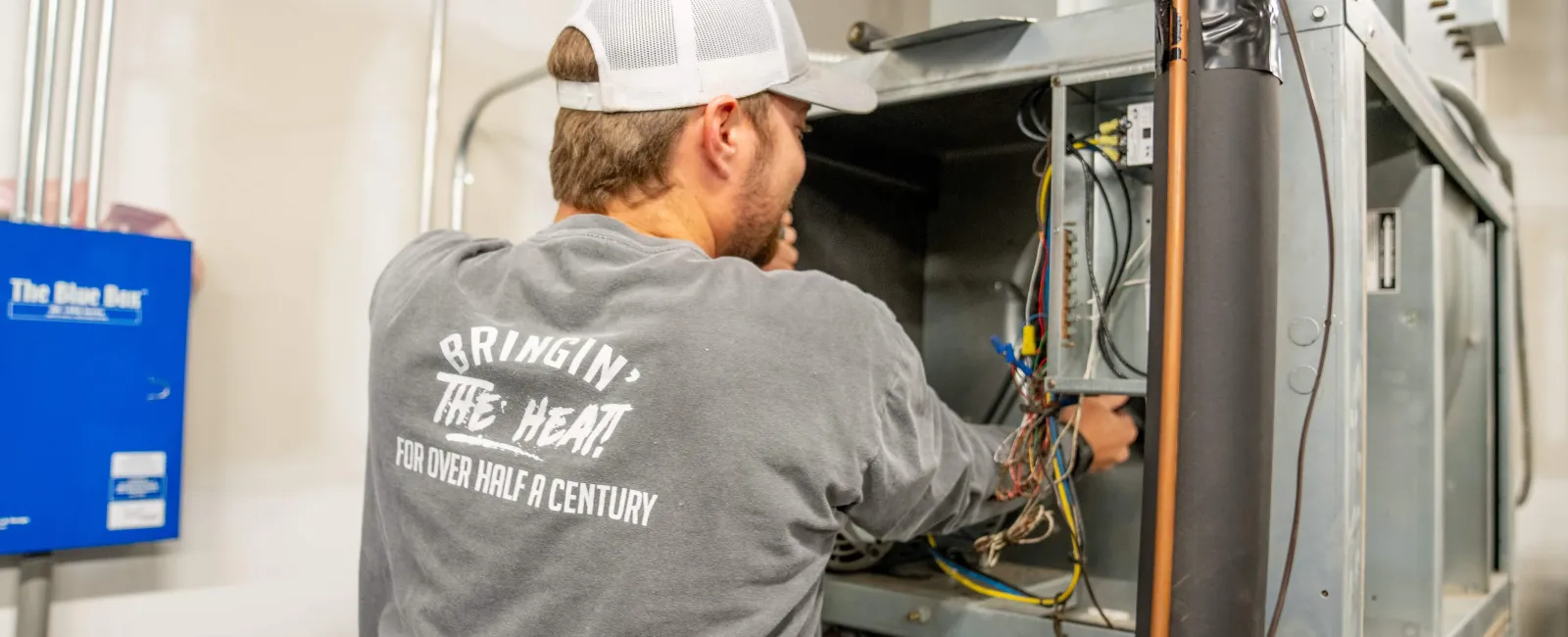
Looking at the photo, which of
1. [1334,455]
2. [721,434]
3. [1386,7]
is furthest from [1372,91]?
[721,434]

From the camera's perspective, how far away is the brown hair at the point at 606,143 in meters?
0.90

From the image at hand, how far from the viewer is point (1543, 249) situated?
182 cm

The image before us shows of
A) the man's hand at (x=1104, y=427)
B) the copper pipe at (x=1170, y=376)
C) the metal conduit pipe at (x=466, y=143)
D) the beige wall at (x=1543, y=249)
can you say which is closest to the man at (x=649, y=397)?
the man's hand at (x=1104, y=427)

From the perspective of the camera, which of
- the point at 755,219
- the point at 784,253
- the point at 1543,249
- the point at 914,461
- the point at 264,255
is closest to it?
the point at 914,461

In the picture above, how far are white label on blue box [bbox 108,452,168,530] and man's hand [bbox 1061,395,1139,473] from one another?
3.34ft

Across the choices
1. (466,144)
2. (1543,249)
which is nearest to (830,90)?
(466,144)

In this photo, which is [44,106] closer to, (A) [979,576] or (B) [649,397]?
(B) [649,397]

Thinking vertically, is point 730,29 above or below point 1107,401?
above

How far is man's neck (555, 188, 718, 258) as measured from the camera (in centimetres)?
92

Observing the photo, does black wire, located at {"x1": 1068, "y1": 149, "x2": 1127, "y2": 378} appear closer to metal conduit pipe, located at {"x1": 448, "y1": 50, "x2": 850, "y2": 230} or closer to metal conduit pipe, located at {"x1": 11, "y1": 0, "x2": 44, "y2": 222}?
metal conduit pipe, located at {"x1": 448, "y1": 50, "x2": 850, "y2": 230}

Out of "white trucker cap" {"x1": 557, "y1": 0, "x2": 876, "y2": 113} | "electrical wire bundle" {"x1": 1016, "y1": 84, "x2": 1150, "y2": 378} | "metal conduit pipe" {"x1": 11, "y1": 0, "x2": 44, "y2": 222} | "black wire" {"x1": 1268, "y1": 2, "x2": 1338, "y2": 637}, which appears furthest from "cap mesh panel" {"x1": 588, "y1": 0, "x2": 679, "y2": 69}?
"metal conduit pipe" {"x1": 11, "y1": 0, "x2": 44, "y2": 222}

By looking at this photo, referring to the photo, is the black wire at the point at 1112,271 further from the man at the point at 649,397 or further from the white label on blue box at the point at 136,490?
the white label on blue box at the point at 136,490

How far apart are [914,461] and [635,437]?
231mm

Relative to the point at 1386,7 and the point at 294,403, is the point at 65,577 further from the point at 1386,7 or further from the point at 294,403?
the point at 1386,7
